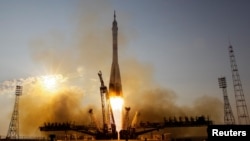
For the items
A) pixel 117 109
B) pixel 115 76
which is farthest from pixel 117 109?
pixel 115 76

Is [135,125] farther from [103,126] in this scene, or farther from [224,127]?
[224,127]

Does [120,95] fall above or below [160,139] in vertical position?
above

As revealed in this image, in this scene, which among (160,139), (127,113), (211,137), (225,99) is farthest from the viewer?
(127,113)

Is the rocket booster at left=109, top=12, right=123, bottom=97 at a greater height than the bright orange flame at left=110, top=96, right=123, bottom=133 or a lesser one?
greater

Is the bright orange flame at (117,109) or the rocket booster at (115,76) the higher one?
the rocket booster at (115,76)

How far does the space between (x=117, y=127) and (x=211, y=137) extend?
386ft

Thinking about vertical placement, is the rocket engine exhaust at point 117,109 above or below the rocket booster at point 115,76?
below

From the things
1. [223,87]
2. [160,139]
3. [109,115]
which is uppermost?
[223,87]

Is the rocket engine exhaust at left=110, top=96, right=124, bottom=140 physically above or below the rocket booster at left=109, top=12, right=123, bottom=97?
below

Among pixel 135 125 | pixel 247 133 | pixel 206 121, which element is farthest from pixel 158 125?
pixel 247 133

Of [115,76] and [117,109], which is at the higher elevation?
[115,76]

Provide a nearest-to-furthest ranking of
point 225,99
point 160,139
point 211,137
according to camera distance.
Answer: point 211,137
point 160,139
point 225,99

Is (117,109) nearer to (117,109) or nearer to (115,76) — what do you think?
(117,109)

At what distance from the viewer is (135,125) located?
156750 mm
